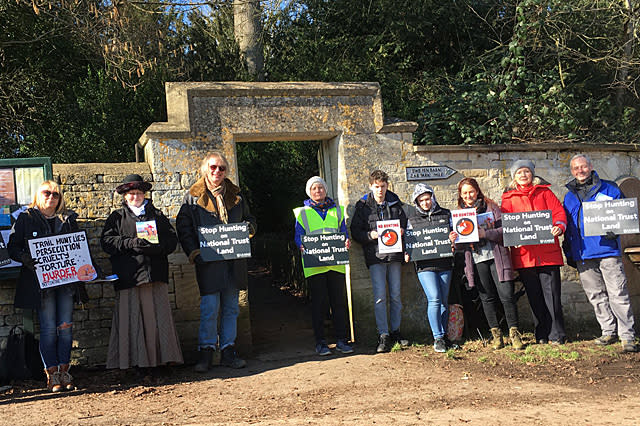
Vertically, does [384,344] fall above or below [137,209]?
below

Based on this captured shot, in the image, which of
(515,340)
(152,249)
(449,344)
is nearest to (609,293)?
(515,340)

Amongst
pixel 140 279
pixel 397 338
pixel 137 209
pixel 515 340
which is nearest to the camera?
pixel 140 279

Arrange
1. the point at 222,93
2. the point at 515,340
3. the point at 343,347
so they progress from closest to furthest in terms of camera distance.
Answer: the point at 515,340
the point at 343,347
the point at 222,93

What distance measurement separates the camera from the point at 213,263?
6.01 metres

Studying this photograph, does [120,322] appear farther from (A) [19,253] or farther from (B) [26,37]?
(B) [26,37]

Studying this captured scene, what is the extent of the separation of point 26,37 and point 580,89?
10.4 m

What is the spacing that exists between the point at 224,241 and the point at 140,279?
90 cm

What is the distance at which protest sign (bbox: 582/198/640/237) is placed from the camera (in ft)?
20.4

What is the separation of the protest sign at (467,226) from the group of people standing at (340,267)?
0.32 ft

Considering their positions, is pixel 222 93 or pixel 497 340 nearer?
pixel 497 340

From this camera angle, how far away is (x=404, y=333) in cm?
725

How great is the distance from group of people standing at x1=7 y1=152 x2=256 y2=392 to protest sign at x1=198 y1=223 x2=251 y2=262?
11 cm

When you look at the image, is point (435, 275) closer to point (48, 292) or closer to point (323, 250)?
point (323, 250)


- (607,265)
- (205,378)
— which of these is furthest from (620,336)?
(205,378)
